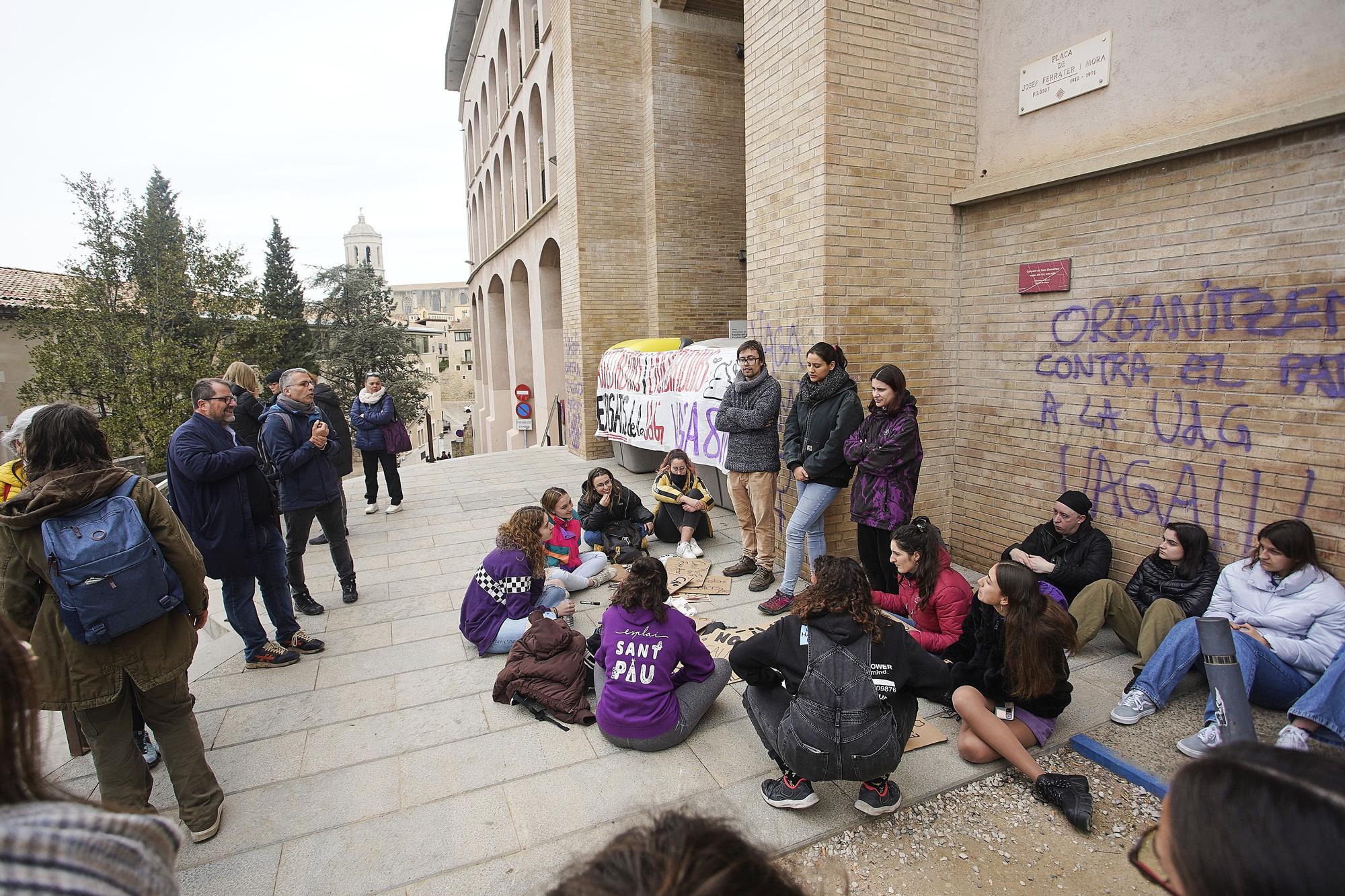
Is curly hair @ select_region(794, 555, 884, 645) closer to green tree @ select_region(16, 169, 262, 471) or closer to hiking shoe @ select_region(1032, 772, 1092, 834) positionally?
hiking shoe @ select_region(1032, 772, 1092, 834)

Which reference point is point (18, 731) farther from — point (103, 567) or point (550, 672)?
point (550, 672)

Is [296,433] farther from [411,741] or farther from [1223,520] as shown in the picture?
[1223,520]

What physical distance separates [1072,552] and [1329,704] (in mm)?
1767

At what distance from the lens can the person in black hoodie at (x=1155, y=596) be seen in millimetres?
4434

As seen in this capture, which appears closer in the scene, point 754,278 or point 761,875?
point 761,875

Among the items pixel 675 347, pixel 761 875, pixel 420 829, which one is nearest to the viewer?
pixel 761 875

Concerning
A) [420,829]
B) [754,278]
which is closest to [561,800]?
[420,829]

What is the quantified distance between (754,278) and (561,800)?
518 centimetres

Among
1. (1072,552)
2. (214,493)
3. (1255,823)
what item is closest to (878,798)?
(1255,823)

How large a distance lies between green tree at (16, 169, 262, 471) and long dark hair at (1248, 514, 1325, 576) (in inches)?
992

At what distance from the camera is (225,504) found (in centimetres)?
454

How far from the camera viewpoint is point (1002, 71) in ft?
19.8

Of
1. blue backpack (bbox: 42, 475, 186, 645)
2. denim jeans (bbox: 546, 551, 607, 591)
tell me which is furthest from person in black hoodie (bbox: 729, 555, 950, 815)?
denim jeans (bbox: 546, 551, 607, 591)

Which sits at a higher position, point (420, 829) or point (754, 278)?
point (754, 278)
